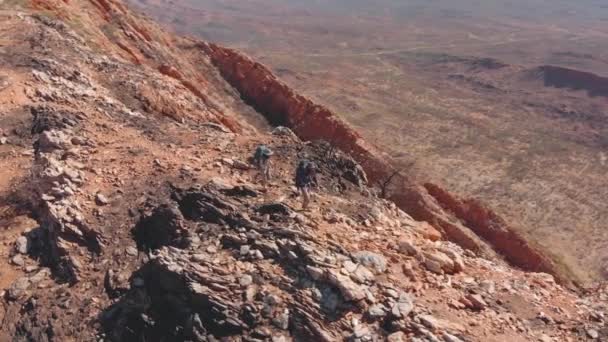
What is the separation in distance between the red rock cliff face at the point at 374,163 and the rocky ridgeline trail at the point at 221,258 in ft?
32.0

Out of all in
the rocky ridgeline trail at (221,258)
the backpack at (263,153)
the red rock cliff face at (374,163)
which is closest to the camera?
the rocky ridgeline trail at (221,258)

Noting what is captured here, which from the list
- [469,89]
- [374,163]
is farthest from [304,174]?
[469,89]

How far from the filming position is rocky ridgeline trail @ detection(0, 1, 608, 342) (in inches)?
432

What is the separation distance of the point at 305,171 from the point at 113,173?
5470 millimetres

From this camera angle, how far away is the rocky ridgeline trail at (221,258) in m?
11.0

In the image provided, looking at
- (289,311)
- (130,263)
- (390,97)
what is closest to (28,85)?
(130,263)

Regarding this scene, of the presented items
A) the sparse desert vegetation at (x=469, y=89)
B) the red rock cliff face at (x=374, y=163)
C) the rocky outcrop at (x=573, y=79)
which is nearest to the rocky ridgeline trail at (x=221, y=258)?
the red rock cliff face at (x=374, y=163)

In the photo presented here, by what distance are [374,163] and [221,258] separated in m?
19.3

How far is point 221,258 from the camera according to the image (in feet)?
39.0

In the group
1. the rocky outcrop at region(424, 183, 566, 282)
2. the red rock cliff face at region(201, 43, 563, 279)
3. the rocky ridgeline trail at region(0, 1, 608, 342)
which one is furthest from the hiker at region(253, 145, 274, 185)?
the rocky outcrop at region(424, 183, 566, 282)

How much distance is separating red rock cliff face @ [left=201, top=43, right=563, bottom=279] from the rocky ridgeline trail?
9.75 metres

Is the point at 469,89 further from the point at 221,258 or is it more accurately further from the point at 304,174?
the point at 221,258

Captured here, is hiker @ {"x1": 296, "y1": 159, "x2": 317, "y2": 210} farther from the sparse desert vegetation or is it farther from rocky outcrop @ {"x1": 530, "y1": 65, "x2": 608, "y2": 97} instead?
rocky outcrop @ {"x1": 530, "y1": 65, "x2": 608, "y2": 97}

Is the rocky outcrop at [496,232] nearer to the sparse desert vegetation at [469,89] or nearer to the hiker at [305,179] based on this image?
the sparse desert vegetation at [469,89]
